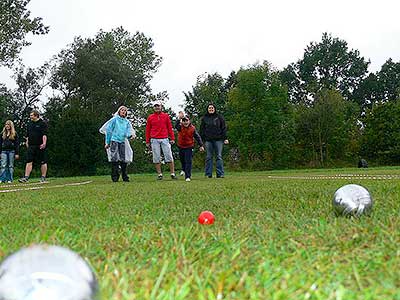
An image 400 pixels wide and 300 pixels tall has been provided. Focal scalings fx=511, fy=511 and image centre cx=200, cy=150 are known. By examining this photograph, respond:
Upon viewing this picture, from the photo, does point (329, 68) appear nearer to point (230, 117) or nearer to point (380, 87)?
point (380, 87)

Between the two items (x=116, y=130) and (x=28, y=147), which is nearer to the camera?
(x=116, y=130)

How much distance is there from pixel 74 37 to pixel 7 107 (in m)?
8.20

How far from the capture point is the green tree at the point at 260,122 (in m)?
37.9

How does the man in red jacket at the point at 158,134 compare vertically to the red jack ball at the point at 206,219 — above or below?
above

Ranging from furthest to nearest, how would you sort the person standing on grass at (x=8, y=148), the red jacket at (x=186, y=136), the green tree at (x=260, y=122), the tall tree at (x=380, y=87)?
the tall tree at (x=380, y=87), the green tree at (x=260, y=122), the person standing on grass at (x=8, y=148), the red jacket at (x=186, y=136)

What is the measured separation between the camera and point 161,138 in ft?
39.6

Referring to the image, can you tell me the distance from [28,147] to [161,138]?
3.13 meters

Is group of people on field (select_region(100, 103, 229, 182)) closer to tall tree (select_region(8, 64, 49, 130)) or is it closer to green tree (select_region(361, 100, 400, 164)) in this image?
green tree (select_region(361, 100, 400, 164))

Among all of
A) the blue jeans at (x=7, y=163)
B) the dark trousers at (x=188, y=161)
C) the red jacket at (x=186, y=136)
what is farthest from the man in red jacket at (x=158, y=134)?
the blue jeans at (x=7, y=163)

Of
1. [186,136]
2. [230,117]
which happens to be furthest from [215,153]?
[230,117]

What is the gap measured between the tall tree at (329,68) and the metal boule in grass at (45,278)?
62.4 metres

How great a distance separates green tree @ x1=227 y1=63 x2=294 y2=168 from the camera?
37906mm

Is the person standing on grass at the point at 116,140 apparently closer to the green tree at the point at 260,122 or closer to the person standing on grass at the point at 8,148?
the person standing on grass at the point at 8,148

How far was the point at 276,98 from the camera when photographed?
38656mm
